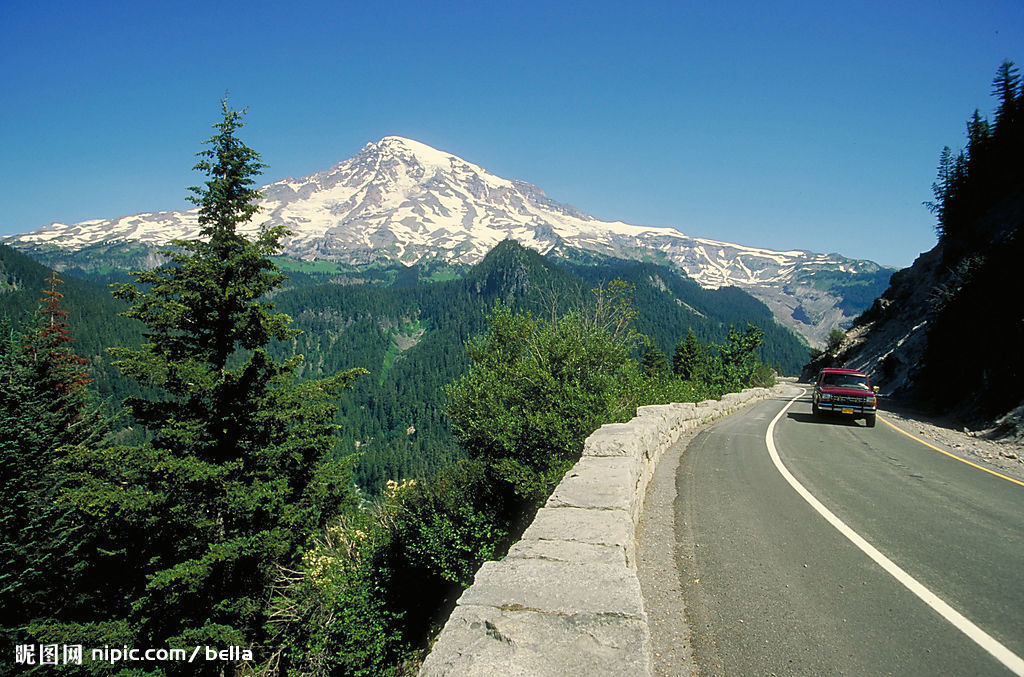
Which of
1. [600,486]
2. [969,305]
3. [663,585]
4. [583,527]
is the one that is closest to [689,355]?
[969,305]

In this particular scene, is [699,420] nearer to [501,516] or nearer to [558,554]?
[501,516]

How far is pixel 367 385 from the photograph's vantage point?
19038cm

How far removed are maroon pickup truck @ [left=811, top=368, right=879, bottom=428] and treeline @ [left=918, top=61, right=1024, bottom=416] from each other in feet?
14.3

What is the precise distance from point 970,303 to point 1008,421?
1216cm

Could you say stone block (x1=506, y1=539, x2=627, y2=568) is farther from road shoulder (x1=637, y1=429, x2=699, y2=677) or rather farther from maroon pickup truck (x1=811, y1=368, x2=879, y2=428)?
maroon pickup truck (x1=811, y1=368, x2=879, y2=428)

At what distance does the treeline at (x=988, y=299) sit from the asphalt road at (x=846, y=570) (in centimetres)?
1293

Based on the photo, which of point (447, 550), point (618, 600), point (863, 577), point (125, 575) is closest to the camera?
point (618, 600)

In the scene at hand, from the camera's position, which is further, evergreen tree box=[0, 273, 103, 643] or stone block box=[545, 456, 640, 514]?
evergreen tree box=[0, 273, 103, 643]

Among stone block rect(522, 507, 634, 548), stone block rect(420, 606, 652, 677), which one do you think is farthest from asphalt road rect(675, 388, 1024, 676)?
stone block rect(420, 606, 652, 677)

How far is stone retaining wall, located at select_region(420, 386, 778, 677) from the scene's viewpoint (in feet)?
8.39

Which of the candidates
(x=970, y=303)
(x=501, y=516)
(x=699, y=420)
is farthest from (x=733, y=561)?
(x=970, y=303)

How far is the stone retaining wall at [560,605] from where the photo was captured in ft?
8.39

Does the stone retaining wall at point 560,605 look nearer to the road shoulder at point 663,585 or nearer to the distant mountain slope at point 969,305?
the road shoulder at point 663,585

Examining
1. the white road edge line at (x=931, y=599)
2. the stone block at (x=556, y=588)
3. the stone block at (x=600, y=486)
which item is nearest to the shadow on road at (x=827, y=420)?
the white road edge line at (x=931, y=599)
